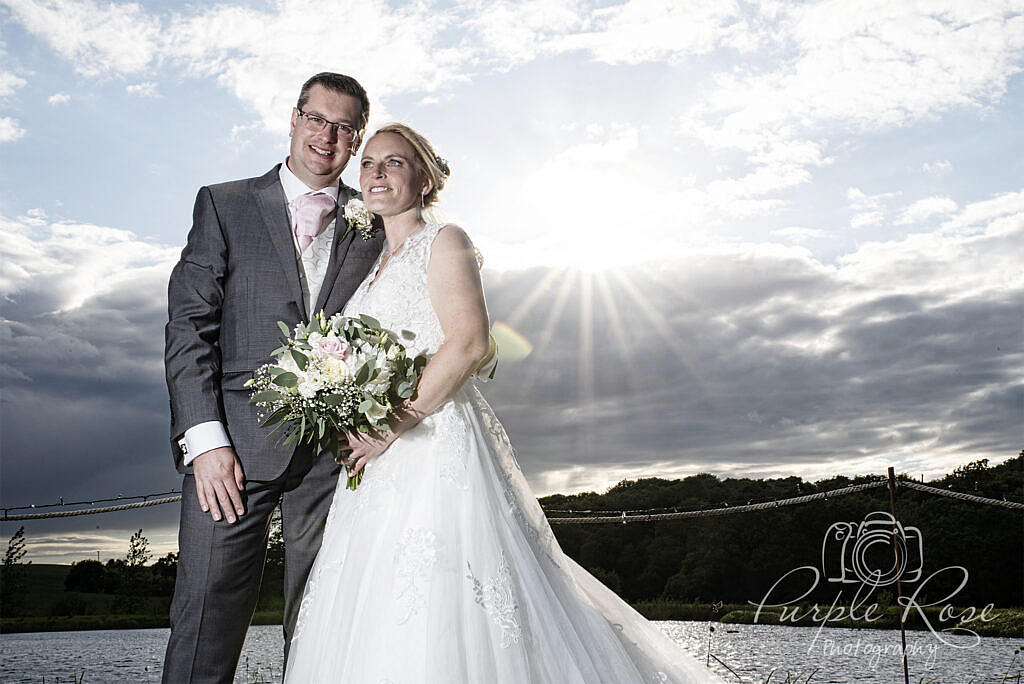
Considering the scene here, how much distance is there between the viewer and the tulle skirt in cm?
236

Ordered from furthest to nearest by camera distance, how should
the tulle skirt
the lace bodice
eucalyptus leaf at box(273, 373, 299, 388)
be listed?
the lace bodice
eucalyptus leaf at box(273, 373, 299, 388)
the tulle skirt

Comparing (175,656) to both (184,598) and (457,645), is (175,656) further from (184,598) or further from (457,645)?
(457,645)

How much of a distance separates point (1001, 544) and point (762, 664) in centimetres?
1433

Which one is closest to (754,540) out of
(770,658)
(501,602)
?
(770,658)

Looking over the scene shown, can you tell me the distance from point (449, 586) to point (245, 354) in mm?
1225

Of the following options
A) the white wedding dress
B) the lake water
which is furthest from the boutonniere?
the lake water

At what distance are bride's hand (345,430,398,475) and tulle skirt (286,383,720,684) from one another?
0.20 ft

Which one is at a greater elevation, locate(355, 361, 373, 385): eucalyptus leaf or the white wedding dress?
locate(355, 361, 373, 385): eucalyptus leaf

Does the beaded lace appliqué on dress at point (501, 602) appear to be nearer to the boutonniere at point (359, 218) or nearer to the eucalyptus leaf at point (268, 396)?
the eucalyptus leaf at point (268, 396)

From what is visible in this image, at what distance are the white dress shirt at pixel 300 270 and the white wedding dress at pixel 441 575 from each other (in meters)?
0.19

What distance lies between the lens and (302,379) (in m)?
2.46

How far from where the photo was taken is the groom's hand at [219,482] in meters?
2.66

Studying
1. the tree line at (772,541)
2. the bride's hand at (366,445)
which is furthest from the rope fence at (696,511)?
the tree line at (772,541)

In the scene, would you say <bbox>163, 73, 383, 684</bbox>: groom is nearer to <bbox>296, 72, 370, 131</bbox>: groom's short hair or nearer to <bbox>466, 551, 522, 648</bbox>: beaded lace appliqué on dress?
<bbox>296, 72, 370, 131</bbox>: groom's short hair
